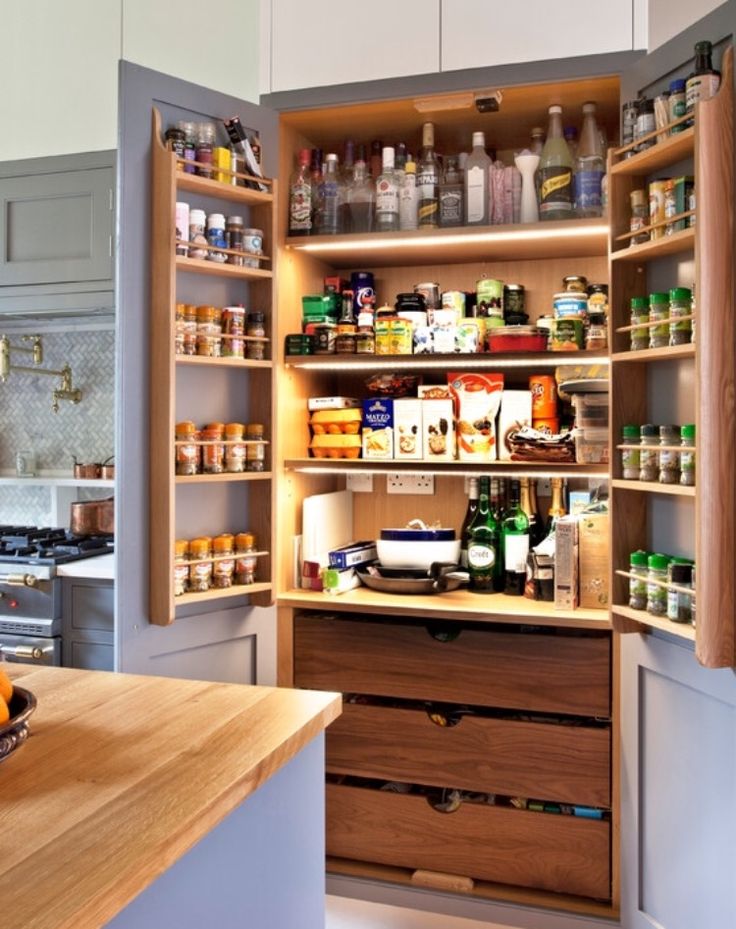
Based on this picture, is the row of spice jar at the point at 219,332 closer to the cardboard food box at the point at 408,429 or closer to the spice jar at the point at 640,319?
the cardboard food box at the point at 408,429

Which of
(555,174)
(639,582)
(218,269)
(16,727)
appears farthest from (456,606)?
(16,727)

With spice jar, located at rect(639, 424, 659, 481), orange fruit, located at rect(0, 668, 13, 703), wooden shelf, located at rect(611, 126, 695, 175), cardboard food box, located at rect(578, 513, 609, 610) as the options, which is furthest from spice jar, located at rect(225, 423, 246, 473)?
orange fruit, located at rect(0, 668, 13, 703)

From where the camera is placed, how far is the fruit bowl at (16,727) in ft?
3.22

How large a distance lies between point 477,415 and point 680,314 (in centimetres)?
73

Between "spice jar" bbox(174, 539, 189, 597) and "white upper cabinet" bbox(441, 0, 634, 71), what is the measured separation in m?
1.46

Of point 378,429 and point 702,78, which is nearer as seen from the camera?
point 702,78

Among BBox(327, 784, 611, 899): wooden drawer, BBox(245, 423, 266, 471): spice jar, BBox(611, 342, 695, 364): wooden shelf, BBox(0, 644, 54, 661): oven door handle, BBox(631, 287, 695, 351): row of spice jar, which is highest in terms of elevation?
BBox(631, 287, 695, 351): row of spice jar

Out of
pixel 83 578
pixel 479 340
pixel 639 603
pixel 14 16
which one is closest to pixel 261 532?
pixel 83 578

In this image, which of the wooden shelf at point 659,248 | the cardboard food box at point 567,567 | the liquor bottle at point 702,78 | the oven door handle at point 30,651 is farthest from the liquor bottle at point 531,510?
the oven door handle at point 30,651

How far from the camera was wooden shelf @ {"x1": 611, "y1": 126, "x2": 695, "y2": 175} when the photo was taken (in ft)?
6.07

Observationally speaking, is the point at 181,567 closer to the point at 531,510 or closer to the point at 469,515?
the point at 469,515

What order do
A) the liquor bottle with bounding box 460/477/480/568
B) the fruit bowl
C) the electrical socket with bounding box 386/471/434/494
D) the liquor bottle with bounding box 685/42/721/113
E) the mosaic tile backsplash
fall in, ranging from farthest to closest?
the mosaic tile backsplash
the electrical socket with bounding box 386/471/434/494
the liquor bottle with bounding box 460/477/480/568
the liquor bottle with bounding box 685/42/721/113
the fruit bowl

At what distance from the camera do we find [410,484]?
2.83 m

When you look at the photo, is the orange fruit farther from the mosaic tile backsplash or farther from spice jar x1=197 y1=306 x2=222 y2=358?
the mosaic tile backsplash
